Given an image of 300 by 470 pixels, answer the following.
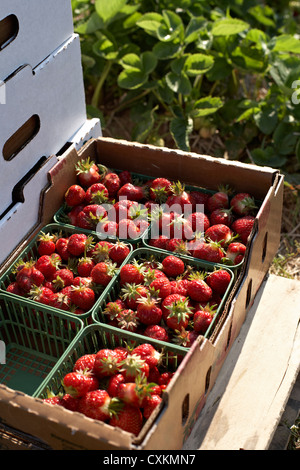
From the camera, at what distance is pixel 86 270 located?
2.07m

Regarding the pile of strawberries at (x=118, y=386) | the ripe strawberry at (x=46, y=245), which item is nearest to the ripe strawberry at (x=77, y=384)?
the pile of strawberries at (x=118, y=386)

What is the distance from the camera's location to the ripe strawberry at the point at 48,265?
6.80 ft

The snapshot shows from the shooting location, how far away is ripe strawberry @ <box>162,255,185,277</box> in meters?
2.02

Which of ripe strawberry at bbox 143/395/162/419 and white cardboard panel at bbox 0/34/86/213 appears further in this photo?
white cardboard panel at bbox 0/34/86/213

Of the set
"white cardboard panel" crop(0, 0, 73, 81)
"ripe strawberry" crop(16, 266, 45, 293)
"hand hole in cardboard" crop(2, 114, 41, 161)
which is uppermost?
"white cardboard panel" crop(0, 0, 73, 81)

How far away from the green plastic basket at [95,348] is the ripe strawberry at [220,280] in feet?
0.93

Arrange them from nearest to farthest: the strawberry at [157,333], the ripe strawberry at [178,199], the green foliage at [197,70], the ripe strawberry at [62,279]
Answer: the strawberry at [157,333], the ripe strawberry at [62,279], the ripe strawberry at [178,199], the green foliage at [197,70]

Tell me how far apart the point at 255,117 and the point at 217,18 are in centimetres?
67

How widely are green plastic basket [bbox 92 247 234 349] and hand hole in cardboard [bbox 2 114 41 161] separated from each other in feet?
1.79

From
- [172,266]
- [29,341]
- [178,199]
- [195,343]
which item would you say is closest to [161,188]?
[178,199]

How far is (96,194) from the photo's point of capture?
228cm

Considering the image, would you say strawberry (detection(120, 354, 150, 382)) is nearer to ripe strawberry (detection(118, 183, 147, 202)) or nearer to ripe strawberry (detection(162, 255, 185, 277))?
ripe strawberry (detection(162, 255, 185, 277))

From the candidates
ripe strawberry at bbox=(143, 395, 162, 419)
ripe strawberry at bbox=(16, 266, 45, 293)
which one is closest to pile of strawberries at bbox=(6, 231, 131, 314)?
ripe strawberry at bbox=(16, 266, 45, 293)

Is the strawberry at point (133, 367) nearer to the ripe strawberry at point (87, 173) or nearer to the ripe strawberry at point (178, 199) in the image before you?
the ripe strawberry at point (178, 199)
